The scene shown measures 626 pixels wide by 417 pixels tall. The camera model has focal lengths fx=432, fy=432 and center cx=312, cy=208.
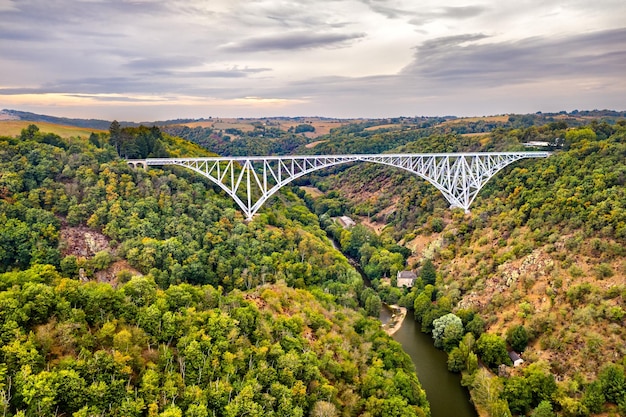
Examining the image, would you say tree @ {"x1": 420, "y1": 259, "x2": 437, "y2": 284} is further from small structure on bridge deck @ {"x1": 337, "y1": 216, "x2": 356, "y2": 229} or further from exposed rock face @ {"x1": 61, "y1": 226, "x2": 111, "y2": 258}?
exposed rock face @ {"x1": 61, "y1": 226, "x2": 111, "y2": 258}

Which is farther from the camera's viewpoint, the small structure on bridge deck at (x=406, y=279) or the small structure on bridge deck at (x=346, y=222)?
the small structure on bridge deck at (x=346, y=222)

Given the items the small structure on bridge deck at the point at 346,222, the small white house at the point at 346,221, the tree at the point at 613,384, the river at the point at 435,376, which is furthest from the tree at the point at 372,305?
the small white house at the point at 346,221

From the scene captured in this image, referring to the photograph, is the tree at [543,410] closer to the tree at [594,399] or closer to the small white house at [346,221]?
the tree at [594,399]

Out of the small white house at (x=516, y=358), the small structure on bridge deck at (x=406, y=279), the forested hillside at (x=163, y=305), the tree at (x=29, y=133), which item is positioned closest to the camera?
the forested hillside at (x=163, y=305)

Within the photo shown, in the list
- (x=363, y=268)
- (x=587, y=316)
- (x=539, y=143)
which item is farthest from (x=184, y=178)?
(x=539, y=143)

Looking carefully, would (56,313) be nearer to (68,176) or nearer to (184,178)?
(68,176)

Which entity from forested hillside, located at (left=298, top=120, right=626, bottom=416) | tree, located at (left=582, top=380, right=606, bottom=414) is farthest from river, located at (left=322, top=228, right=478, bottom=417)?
tree, located at (left=582, top=380, right=606, bottom=414)

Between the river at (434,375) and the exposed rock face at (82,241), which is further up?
the exposed rock face at (82,241)
